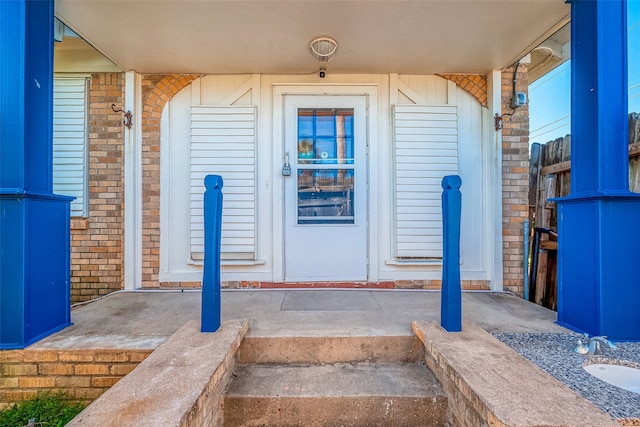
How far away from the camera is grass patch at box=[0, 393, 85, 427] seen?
1.84 meters

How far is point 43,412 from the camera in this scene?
1.89 m

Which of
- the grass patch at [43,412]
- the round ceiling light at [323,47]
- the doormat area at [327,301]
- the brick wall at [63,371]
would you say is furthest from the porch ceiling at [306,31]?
the grass patch at [43,412]

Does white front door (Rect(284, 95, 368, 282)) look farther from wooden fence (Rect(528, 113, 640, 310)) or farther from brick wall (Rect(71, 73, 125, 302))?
wooden fence (Rect(528, 113, 640, 310))

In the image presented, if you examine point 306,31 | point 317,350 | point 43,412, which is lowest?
point 43,412

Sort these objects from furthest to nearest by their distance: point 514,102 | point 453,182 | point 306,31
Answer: point 514,102, point 306,31, point 453,182

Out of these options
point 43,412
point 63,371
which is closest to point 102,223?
point 63,371

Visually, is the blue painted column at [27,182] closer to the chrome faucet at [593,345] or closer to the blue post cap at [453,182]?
the blue post cap at [453,182]

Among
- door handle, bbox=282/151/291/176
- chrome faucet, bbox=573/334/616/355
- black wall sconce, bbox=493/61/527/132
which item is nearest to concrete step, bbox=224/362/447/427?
chrome faucet, bbox=573/334/616/355

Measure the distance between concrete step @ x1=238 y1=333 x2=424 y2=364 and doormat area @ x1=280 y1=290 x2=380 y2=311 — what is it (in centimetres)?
64

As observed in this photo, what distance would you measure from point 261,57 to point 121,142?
185 cm

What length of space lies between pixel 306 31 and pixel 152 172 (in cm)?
226

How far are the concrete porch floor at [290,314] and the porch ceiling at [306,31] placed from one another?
243 cm

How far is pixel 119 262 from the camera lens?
11.5 feet

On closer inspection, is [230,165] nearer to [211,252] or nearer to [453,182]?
[211,252]
